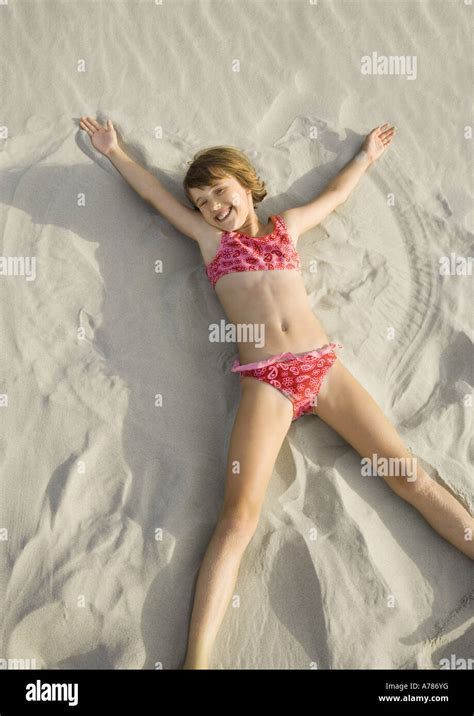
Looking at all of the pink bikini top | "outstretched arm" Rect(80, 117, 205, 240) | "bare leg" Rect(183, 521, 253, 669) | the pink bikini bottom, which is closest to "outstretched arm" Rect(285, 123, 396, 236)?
the pink bikini top

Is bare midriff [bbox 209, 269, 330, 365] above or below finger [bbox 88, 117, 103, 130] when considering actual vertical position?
below

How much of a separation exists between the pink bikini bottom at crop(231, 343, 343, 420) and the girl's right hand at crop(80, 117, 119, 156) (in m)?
1.49

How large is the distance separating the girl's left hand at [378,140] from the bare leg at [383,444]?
1.30 meters

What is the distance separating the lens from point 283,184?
408 cm

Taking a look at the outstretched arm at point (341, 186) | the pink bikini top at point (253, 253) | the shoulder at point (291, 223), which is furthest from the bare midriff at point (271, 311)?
the outstretched arm at point (341, 186)

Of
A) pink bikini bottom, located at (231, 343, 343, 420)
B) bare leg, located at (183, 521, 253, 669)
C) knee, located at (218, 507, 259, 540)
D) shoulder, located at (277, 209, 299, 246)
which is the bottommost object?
bare leg, located at (183, 521, 253, 669)

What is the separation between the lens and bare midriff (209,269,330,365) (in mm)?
3631

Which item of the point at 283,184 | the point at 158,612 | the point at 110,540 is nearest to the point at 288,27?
the point at 283,184

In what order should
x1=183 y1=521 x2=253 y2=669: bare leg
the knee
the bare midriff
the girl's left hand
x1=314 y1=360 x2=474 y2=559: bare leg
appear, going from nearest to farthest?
x1=183 y1=521 x2=253 y2=669: bare leg → the knee → x1=314 y1=360 x2=474 y2=559: bare leg → the bare midriff → the girl's left hand

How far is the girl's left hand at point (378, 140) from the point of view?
13.4 feet

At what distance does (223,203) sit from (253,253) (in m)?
0.31

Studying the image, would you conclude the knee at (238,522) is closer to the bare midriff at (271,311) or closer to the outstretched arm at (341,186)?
the bare midriff at (271,311)

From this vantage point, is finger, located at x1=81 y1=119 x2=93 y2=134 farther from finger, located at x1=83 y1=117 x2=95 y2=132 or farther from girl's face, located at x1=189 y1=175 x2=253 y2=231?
girl's face, located at x1=189 y1=175 x2=253 y2=231

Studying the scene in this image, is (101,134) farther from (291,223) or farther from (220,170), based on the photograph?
(291,223)
